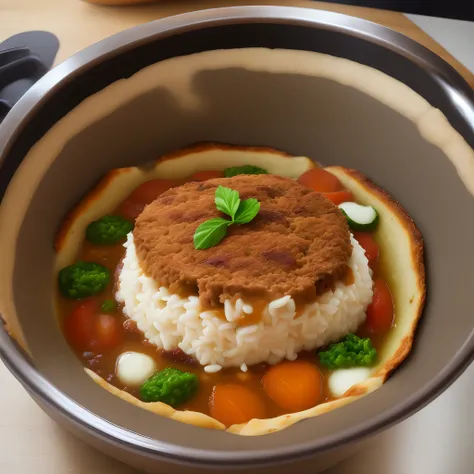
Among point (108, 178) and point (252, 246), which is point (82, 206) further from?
point (252, 246)

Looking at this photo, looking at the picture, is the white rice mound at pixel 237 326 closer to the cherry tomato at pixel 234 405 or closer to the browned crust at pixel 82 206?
the cherry tomato at pixel 234 405

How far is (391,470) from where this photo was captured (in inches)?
55.1

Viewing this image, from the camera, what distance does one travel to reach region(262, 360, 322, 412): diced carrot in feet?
5.05

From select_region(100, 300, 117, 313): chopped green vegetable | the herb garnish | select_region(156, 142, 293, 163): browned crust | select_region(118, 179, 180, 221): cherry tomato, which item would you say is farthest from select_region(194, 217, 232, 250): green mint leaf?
select_region(156, 142, 293, 163): browned crust

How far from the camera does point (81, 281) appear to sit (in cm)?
177

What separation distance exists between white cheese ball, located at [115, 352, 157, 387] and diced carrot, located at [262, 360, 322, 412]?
285mm

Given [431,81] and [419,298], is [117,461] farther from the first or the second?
[431,81]

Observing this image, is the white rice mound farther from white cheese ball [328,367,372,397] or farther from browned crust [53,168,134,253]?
browned crust [53,168,134,253]

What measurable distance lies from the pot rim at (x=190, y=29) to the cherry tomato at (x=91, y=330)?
368 millimetres

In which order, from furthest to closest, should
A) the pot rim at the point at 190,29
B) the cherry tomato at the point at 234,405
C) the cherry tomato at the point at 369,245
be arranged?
the cherry tomato at the point at 369,245 → the cherry tomato at the point at 234,405 → the pot rim at the point at 190,29

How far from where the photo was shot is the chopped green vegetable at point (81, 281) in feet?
5.79

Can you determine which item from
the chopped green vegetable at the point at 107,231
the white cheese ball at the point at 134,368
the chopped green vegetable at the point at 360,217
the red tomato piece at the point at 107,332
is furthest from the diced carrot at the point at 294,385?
the chopped green vegetable at the point at 107,231

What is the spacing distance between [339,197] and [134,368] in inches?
32.5

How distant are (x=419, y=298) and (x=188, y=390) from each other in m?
0.63
